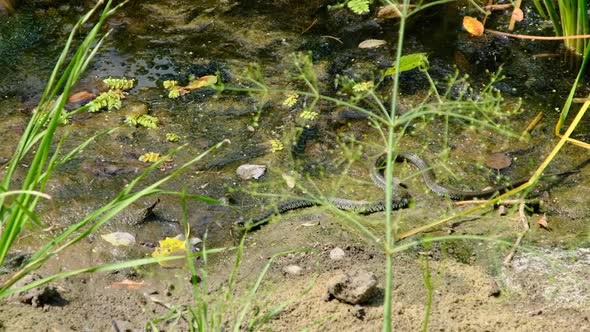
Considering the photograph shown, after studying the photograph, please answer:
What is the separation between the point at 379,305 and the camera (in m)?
3.98

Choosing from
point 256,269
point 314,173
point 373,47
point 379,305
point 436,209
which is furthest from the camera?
point 373,47

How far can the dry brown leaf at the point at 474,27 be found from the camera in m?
7.40

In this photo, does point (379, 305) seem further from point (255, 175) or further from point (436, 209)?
point (255, 175)

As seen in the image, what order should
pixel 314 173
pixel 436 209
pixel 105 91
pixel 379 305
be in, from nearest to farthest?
pixel 379 305, pixel 436 209, pixel 314 173, pixel 105 91

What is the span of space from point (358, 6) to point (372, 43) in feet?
1.51

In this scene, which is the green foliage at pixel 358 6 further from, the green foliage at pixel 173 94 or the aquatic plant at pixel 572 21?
the green foliage at pixel 173 94

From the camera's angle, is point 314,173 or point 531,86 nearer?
point 314,173

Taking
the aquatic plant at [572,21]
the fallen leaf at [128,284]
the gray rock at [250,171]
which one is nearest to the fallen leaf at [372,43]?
the aquatic plant at [572,21]

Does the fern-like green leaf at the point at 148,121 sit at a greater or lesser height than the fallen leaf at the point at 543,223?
greater

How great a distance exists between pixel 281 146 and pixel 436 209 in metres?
1.35

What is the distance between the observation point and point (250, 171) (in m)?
5.75

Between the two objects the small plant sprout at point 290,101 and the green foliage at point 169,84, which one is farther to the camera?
the green foliage at point 169,84

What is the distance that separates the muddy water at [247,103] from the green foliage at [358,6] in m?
0.19

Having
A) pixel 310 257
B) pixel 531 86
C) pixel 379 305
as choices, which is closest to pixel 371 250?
pixel 310 257
